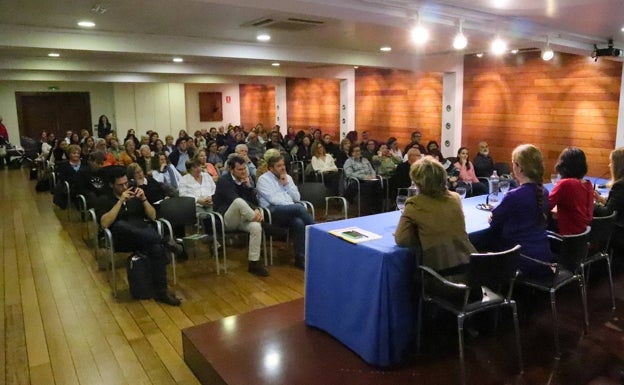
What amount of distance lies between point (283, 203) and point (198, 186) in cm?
100

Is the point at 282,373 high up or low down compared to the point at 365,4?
down

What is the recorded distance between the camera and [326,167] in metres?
7.44

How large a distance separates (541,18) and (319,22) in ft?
7.28

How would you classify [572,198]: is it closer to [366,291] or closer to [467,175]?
[366,291]

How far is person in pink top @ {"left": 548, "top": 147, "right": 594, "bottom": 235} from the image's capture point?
3.18 m

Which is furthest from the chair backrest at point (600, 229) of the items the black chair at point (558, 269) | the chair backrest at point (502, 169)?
the chair backrest at point (502, 169)

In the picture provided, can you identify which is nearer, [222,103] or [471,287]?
[471,287]

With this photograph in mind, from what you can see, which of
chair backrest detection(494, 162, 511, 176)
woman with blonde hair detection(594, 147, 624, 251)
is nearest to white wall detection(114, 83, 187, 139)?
chair backrest detection(494, 162, 511, 176)

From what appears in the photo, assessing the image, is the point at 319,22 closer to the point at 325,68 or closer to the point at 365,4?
the point at 365,4

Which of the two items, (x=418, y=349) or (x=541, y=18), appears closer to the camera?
(x=418, y=349)

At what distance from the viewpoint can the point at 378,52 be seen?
26.9 ft

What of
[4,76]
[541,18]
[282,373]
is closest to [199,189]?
[282,373]

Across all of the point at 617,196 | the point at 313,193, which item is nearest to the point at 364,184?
the point at 313,193

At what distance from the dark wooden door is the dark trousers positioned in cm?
1242
